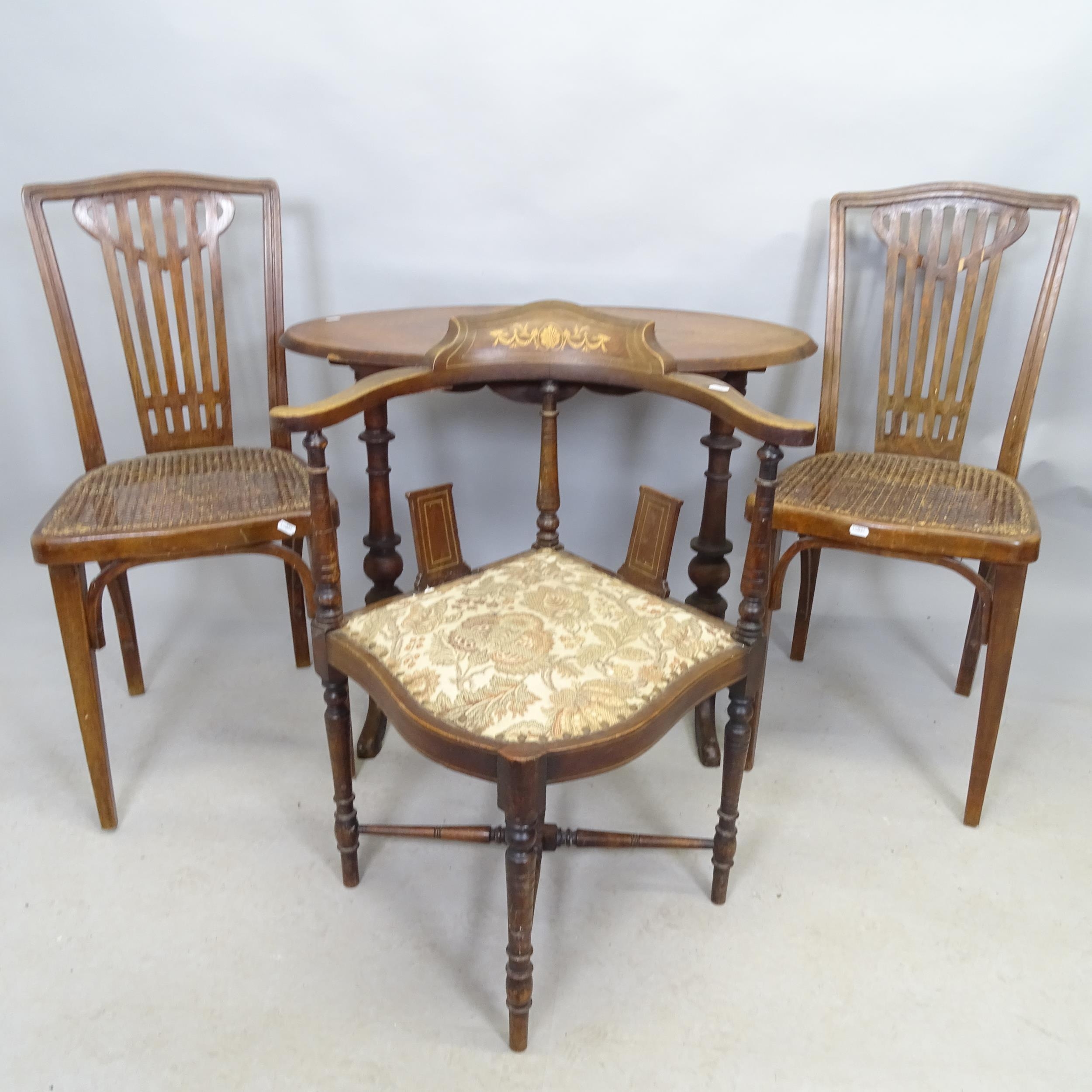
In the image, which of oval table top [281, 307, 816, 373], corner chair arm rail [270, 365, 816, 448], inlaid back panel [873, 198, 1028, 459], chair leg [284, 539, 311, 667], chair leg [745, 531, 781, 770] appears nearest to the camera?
corner chair arm rail [270, 365, 816, 448]

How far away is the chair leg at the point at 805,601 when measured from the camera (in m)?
2.12

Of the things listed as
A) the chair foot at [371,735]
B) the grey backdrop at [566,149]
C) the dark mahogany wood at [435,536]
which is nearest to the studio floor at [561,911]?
the chair foot at [371,735]

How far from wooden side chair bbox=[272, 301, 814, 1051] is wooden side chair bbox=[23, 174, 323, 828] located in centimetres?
34

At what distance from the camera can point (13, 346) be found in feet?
7.16

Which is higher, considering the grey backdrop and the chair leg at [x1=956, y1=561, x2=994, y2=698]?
the grey backdrop

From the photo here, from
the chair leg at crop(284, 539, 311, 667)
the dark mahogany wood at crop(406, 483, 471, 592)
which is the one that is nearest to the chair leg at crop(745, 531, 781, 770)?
the dark mahogany wood at crop(406, 483, 471, 592)

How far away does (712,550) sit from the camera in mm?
1742

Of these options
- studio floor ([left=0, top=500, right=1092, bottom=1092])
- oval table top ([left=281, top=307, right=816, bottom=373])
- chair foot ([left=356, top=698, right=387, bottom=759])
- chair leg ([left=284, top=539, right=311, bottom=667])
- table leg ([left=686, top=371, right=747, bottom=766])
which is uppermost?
oval table top ([left=281, top=307, right=816, bottom=373])

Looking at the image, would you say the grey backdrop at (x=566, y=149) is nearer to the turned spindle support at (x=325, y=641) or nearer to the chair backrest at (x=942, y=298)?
the chair backrest at (x=942, y=298)

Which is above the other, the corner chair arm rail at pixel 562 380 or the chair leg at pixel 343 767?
the corner chair arm rail at pixel 562 380

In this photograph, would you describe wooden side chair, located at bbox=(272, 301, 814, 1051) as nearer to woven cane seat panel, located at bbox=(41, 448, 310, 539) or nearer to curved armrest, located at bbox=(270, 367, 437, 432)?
curved armrest, located at bbox=(270, 367, 437, 432)

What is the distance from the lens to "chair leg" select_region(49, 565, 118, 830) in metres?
1.44

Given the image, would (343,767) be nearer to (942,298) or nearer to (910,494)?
(910,494)

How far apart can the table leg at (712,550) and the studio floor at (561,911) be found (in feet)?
0.25
